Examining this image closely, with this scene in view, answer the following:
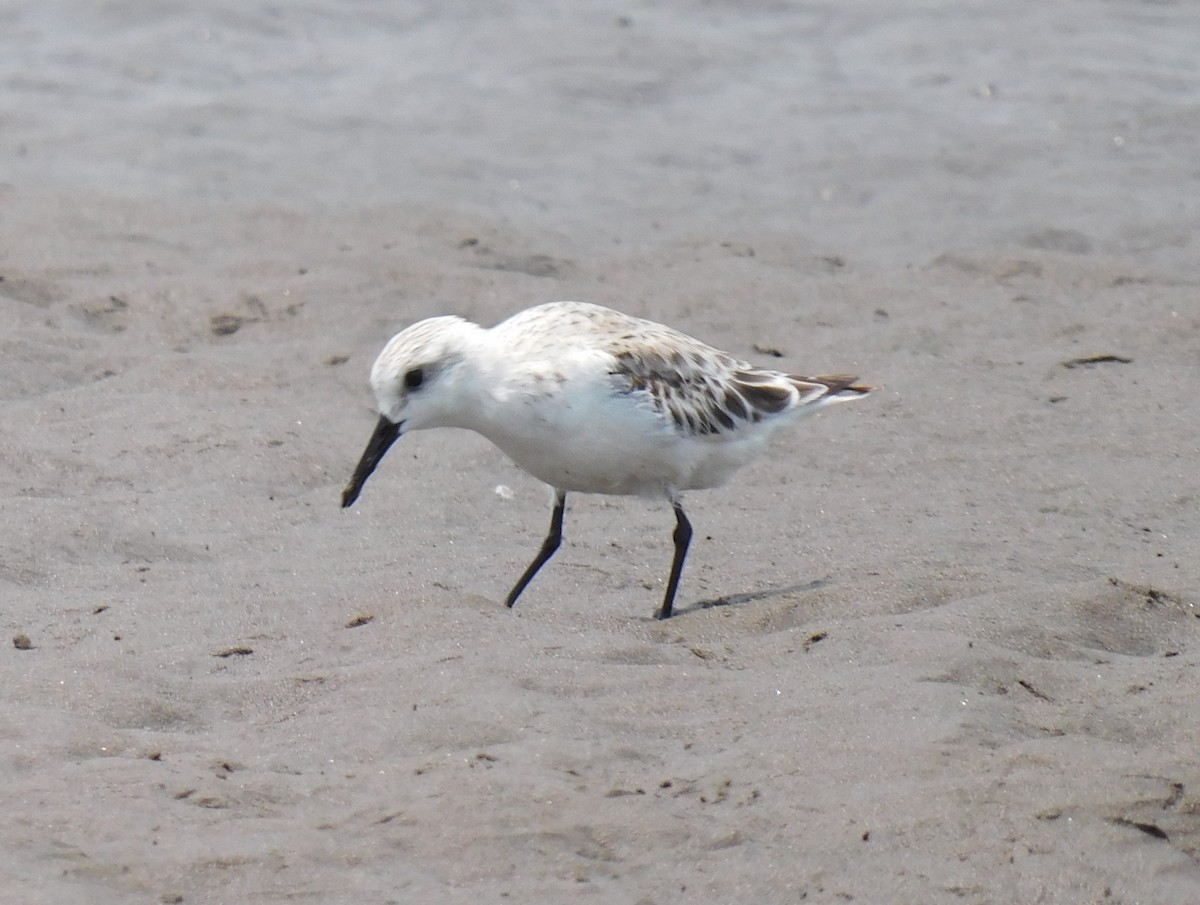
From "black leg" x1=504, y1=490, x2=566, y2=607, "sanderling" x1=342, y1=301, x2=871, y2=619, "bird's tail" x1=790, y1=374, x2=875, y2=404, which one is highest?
"sanderling" x1=342, y1=301, x2=871, y2=619

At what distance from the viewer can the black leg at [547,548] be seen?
19.9 ft

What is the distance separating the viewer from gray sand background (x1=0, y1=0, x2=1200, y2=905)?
404 centimetres

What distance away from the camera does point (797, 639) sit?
17.8 feet

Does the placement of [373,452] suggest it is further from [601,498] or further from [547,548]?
[601,498]

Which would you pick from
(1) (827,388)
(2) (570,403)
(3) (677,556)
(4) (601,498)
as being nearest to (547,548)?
(3) (677,556)

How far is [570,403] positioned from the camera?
231 inches

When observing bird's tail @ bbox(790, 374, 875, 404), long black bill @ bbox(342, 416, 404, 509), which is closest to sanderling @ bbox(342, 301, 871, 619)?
long black bill @ bbox(342, 416, 404, 509)

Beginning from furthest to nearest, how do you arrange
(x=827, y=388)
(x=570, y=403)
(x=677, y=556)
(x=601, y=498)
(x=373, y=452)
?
(x=601, y=498) → (x=827, y=388) → (x=677, y=556) → (x=373, y=452) → (x=570, y=403)

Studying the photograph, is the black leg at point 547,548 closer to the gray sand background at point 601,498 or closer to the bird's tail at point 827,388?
the gray sand background at point 601,498

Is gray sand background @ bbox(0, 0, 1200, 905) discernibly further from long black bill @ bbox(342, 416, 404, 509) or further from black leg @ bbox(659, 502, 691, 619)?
long black bill @ bbox(342, 416, 404, 509)

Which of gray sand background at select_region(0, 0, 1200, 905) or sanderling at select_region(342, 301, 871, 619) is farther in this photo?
sanderling at select_region(342, 301, 871, 619)

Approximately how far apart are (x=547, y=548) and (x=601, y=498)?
1.27 m

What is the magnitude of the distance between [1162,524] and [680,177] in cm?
549

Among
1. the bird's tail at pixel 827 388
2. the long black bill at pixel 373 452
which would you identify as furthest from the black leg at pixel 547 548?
the bird's tail at pixel 827 388
